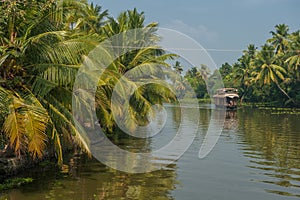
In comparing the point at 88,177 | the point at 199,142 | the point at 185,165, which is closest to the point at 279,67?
the point at 199,142

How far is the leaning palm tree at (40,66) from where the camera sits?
296 inches

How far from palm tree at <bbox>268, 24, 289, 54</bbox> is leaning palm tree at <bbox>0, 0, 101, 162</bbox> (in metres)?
44.7

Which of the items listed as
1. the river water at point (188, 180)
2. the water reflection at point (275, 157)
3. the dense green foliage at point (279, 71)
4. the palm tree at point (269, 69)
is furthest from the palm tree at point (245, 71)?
the river water at point (188, 180)

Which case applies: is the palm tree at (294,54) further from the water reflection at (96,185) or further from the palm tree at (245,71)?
the water reflection at (96,185)

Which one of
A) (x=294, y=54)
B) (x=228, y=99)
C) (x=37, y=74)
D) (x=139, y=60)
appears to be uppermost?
(x=294, y=54)

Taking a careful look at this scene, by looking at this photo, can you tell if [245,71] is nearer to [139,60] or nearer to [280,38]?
[280,38]

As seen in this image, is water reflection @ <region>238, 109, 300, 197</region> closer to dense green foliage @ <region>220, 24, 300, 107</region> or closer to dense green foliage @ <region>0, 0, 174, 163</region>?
dense green foliage @ <region>0, 0, 174, 163</region>

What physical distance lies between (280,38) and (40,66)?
152 ft

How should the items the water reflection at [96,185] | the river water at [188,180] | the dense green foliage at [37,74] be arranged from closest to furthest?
the dense green foliage at [37,74], the water reflection at [96,185], the river water at [188,180]

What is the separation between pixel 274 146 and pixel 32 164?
9757mm

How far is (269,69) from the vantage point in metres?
45.4

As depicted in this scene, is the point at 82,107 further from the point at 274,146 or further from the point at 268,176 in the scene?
the point at 274,146

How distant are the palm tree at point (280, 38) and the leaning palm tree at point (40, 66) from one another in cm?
4467

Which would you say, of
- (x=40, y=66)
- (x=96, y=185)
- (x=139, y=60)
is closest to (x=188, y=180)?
(x=96, y=185)
